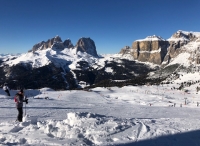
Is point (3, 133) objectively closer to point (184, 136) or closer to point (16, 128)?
point (16, 128)

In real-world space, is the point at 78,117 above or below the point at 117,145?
above

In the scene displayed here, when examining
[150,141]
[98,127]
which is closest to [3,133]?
[98,127]

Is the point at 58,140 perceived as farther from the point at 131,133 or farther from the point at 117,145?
the point at 131,133

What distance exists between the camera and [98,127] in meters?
12.9

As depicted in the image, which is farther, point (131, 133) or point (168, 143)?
point (131, 133)

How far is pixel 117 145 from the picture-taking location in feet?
36.0

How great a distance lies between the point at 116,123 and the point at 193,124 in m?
6.50

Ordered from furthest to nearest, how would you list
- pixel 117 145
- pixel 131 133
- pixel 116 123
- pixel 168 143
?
pixel 116 123 < pixel 131 133 < pixel 168 143 < pixel 117 145

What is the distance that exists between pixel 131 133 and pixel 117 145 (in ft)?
6.66

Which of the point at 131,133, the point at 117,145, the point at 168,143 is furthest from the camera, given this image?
the point at 131,133

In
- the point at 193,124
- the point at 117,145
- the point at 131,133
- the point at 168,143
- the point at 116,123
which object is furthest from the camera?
the point at 193,124

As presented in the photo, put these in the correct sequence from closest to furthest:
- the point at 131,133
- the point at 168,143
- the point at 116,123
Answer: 1. the point at 168,143
2. the point at 131,133
3. the point at 116,123

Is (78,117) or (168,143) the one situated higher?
(78,117)

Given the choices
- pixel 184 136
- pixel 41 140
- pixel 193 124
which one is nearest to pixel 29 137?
pixel 41 140
